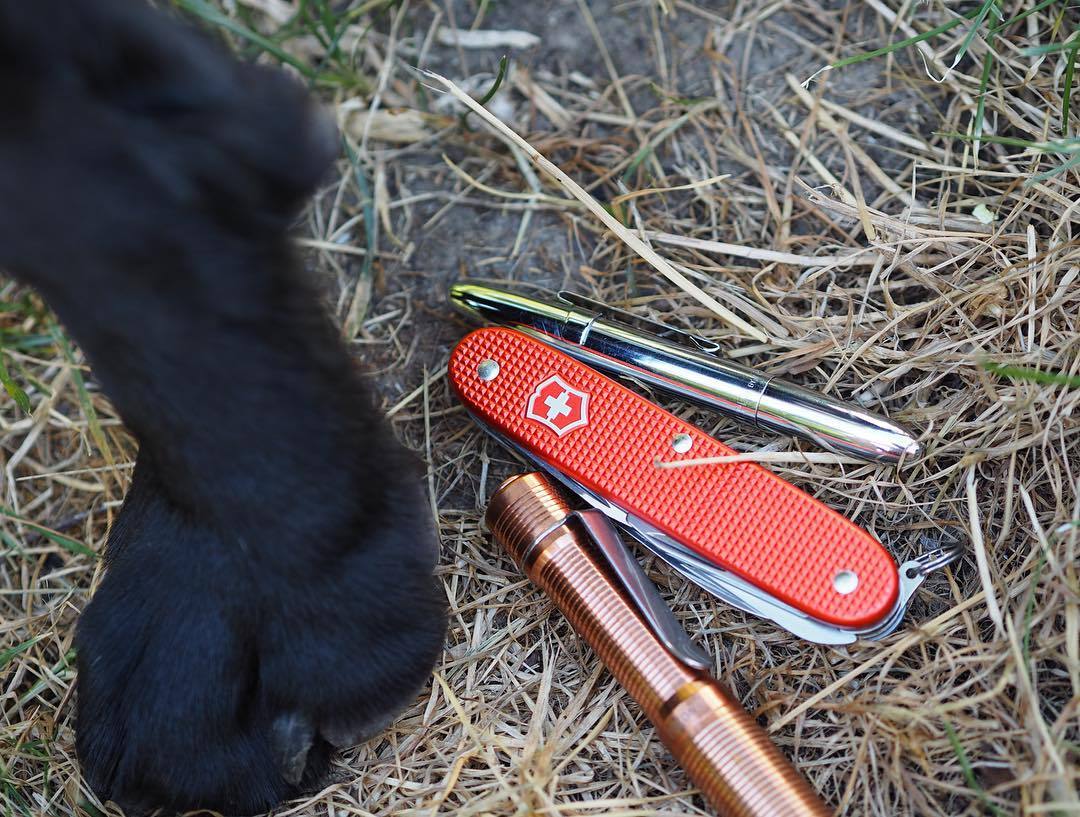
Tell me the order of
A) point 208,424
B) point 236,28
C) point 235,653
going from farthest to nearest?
point 236,28, point 235,653, point 208,424

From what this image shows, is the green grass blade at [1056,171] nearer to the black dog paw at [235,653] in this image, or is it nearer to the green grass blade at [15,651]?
the black dog paw at [235,653]

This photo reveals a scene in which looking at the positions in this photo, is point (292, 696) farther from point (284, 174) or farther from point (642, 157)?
point (642, 157)

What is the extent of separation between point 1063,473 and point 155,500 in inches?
48.9

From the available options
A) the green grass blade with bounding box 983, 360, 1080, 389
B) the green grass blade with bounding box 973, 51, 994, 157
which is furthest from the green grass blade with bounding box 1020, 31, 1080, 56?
the green grass blade with bounding box 983, 360, 1080, 389

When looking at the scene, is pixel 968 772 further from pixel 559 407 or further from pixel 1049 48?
pixel 1049 48

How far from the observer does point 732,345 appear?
1.50m

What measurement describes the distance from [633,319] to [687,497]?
1.14 feet

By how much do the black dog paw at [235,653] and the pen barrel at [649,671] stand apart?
0.58 feet

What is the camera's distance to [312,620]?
1087 millimetres

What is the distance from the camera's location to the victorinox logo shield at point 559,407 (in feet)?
4.59

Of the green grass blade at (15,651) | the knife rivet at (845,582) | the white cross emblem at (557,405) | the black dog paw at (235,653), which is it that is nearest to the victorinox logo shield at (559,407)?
the white cross emblem at (557,405)

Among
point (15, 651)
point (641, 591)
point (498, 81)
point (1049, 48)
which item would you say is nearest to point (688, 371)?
point (641, 591)

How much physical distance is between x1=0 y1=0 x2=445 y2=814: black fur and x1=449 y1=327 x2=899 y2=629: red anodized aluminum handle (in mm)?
206

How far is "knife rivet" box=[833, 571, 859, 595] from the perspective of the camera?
1.27m
